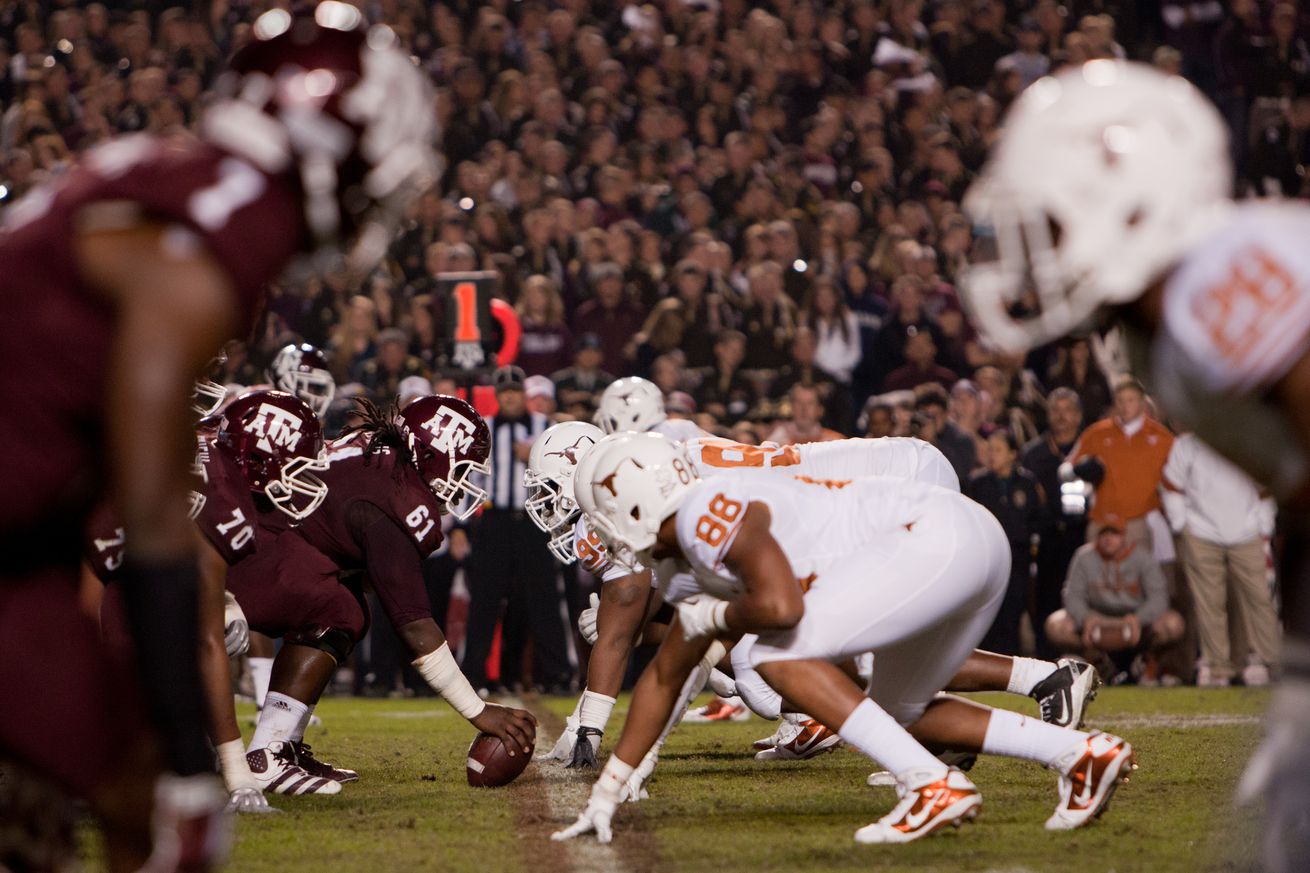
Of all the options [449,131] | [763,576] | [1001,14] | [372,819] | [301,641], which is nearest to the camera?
[763,576]

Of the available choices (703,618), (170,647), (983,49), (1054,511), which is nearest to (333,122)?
(170,647)

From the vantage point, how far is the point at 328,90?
2689 mm

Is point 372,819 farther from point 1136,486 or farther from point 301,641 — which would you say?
point 1136,486

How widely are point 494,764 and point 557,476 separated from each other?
1.36 meters

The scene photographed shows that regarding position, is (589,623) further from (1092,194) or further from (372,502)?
(1092,194)

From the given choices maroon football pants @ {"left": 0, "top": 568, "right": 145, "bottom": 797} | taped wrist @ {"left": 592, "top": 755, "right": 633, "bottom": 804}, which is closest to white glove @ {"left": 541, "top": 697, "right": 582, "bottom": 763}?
taped wrist @ {"left": 592, "top": 755, "right": 633, "bottom": 804}

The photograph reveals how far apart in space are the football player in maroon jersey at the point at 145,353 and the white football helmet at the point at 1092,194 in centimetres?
109

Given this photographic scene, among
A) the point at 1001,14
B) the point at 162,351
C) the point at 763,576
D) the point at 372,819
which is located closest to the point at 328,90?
the point at 162,351

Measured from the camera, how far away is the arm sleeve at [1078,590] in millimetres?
11195

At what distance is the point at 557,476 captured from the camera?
7168 mm

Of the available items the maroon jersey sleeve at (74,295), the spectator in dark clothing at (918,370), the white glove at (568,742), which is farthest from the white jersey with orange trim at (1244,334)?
the spectator in dark clothing at (918,370)

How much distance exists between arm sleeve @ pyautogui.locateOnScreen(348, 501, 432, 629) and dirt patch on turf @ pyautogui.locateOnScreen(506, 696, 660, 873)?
790 mm

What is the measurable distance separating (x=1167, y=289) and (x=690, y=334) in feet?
31.4

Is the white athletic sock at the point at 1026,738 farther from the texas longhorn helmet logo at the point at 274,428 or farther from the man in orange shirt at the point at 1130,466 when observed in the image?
the man in orange shirt at the point at 1130,466
